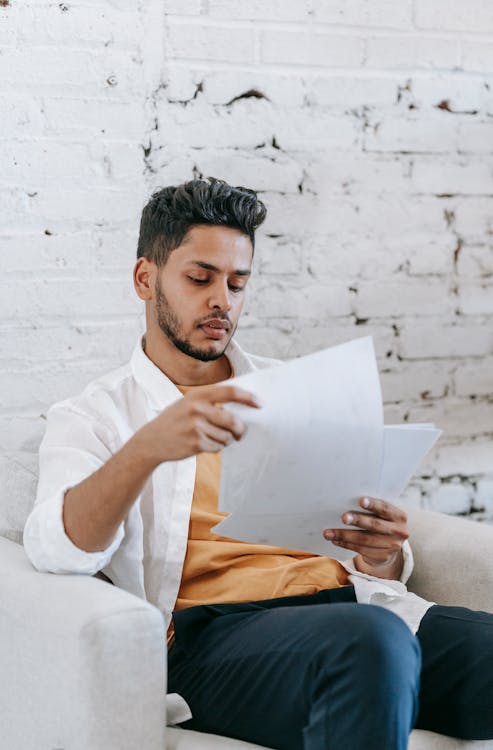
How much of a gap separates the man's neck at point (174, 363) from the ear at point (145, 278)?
0.20 feet

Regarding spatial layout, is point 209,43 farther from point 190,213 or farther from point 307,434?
point 307,434

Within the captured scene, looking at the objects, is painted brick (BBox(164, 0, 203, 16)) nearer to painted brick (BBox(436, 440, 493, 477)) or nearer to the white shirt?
the white shirt

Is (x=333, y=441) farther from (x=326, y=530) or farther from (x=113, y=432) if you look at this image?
(x=113, y=432)

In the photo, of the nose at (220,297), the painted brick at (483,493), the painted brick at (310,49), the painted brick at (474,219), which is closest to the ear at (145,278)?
the nose at (220,297)

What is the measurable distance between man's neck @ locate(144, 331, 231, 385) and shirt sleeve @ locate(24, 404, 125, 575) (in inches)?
7.1

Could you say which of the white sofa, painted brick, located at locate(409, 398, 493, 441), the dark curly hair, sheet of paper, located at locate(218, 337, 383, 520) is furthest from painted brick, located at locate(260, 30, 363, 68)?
the white sofa

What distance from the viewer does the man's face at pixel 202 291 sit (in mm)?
1536

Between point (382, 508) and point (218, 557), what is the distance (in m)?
0.27

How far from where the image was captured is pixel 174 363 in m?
1.59

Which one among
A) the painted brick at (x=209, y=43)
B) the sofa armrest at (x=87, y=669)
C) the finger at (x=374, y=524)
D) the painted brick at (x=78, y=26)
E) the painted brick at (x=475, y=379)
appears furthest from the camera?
the painted brick at (x=475, y=379)

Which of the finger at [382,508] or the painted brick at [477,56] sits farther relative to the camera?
the painted brick at [477,56]

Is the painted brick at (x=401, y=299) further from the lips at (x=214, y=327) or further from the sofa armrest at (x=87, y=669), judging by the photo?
the sofa armrest at (x=87, y=669)

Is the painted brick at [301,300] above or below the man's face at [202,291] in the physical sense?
below

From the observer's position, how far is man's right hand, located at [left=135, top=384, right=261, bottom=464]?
1.13 m
